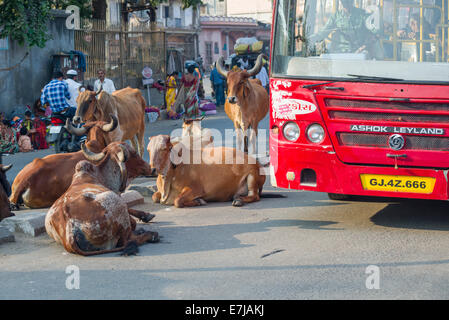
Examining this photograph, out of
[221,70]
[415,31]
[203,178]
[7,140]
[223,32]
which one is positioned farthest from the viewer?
[223,32]

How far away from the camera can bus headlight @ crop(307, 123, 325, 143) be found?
293 inches

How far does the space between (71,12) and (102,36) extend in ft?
6.33

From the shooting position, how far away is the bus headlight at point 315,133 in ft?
24.4

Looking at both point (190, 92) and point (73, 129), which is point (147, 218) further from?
point (190, 92)

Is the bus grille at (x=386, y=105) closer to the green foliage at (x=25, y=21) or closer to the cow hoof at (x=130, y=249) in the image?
the cow hoof at (x=130, y=249)

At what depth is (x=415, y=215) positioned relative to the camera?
8266 mm

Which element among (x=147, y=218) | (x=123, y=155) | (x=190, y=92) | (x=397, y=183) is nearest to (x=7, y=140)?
(x=190, y=92)

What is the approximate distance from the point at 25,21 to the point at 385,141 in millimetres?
11508

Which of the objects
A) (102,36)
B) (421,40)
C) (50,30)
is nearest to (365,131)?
(421,40)

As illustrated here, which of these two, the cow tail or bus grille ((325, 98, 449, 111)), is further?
the cow tail

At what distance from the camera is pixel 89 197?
6664 mm

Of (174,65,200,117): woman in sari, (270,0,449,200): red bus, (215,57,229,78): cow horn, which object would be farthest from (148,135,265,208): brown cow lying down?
(174,65,200,117): woman in sari

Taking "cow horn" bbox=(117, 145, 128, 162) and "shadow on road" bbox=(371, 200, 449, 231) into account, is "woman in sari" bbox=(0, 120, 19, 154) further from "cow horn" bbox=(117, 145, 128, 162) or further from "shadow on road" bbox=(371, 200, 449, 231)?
"shadow on road" bbox=(371, 200, 449, 231)

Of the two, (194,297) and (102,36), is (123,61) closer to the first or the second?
(102,36)
